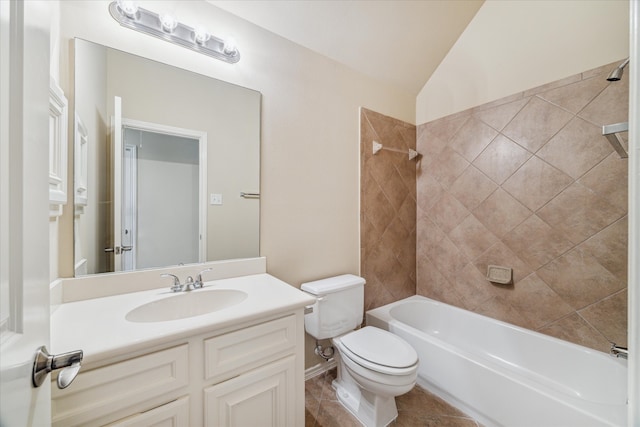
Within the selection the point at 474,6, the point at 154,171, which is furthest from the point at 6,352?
the point at 474,6

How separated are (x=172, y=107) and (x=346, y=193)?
125 cm

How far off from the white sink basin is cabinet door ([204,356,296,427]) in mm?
337

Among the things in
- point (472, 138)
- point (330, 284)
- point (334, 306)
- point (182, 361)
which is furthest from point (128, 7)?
point (472, 138)

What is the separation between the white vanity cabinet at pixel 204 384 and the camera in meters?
0.72

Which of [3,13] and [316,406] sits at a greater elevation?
[3,13]

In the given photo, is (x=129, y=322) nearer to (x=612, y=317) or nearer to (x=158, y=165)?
(x=158, y=165)

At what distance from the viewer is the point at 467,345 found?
2.02 m

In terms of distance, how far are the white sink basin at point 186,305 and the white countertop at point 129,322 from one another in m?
0.03

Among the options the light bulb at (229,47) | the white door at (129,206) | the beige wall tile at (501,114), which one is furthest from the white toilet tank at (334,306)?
the beige wall tile at (501,114)

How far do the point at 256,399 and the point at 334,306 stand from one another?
759 mm

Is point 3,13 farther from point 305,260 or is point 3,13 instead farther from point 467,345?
point 467,345

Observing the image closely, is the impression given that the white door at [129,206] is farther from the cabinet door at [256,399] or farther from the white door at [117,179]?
the cabinet door at [256,399]

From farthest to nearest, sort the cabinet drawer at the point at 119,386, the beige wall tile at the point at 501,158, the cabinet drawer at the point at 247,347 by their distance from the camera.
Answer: the beige wall tile at the point at 501,158, the cabinet drawer at the point at 247,347, the cabinet drawer at the point at 119,386

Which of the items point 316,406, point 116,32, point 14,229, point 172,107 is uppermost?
point 116,32
